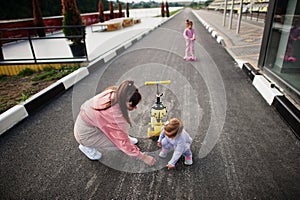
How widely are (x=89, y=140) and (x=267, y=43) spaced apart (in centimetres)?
459

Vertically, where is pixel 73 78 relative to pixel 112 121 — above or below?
below

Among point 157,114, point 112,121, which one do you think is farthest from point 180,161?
point 112,121

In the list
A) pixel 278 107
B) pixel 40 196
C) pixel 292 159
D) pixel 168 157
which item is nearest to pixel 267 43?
pixel 278 107

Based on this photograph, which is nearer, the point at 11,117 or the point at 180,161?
the point at 180,161

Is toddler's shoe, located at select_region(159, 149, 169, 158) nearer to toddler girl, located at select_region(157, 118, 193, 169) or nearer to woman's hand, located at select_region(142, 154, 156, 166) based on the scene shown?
toddler girl, located at select_region(157, 118, 193, 169)

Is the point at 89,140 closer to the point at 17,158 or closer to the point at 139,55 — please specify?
the point at 17,158

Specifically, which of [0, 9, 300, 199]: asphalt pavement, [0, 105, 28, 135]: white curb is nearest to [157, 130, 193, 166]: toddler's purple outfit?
[0, 9, 300, 199]: asphalt pavement

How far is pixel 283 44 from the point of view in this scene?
4355 mm

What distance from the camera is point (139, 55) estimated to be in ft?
24.7

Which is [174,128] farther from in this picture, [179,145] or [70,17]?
[70,17]

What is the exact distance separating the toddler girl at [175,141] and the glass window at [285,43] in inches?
114

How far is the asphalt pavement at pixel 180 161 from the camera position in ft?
6.51

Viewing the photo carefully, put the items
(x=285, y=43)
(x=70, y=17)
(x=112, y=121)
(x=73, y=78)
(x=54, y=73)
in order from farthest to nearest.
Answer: (x=70, y=17) → (x=54, y=73) → (x=73, y=78) → (x=285, y=43) → (x=112, y=121)

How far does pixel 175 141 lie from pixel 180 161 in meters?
0.34
